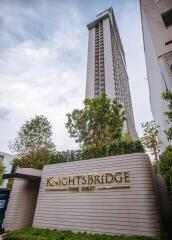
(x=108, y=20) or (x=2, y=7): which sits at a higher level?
(x=108, y=20)

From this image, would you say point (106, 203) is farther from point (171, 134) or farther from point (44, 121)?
point (44, 121)

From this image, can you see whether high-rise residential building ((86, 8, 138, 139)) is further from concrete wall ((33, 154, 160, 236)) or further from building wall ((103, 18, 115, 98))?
concrete wall ((33, 154, 160, 236))

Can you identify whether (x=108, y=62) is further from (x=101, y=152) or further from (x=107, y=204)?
(x=107, y=204)

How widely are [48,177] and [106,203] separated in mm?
4367

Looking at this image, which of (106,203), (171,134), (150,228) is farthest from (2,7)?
(150,228)

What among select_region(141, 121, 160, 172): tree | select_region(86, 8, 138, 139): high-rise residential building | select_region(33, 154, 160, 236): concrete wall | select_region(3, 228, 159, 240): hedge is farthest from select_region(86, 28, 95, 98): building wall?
select_region(3, 228, 159, 240): hedge

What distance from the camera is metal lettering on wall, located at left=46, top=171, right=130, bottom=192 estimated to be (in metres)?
8.47

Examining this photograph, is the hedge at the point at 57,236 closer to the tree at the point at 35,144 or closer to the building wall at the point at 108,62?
the tree at the point at 35,144

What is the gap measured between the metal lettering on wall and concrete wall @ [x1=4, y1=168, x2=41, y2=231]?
1.97 meters

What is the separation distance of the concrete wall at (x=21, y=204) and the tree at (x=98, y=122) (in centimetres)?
728

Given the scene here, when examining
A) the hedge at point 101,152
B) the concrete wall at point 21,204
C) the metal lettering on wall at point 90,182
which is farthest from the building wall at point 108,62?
the metal lettering on wall at point 90,182

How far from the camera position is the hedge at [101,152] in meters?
9.69

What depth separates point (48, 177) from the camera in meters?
11.1

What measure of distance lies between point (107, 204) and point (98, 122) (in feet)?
34.4
